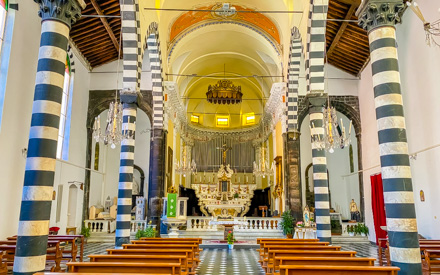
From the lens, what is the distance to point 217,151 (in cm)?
2392

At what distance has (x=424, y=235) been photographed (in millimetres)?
10359

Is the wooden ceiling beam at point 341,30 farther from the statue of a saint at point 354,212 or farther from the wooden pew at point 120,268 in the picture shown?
the wooden pew at point 120,268

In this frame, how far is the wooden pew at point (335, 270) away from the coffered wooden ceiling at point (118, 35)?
928cm

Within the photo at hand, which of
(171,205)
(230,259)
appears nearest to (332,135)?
(230,259)

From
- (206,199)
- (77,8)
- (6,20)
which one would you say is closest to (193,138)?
(206,199)

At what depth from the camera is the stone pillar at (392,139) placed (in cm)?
528

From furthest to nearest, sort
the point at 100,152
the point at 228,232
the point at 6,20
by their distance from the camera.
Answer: the point at 100,152 < the point at 228,232 < the point at 6,20

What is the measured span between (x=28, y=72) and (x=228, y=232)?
27.9ft

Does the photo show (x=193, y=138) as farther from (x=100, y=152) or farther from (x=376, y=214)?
(x=376, y=214)

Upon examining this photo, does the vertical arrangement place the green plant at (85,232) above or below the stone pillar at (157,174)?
below

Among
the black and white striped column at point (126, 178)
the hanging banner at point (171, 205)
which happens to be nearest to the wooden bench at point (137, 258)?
the black and white striped column at point (126, 178)

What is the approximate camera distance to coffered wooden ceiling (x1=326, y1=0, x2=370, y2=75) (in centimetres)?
1212

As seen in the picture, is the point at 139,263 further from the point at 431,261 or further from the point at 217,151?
the point at 217,151

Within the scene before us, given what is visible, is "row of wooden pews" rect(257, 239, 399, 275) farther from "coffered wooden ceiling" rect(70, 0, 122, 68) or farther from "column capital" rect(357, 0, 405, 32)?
"coffered wooden ceiling" rect(70, 0, 122, 68)
